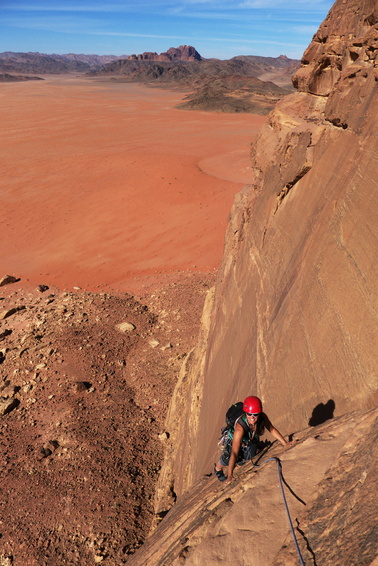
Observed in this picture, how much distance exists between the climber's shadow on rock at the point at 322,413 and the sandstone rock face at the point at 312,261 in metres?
0.03

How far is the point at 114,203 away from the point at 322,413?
65.9 feet

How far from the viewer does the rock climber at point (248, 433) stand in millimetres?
3557

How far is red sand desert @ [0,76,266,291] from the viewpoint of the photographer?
16.4 metres

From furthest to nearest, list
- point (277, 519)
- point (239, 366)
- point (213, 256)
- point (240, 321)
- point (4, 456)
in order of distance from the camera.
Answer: point (213, 256) < point (4, 456) < point (240, 321) < point (239, 366) < point (277, 519)

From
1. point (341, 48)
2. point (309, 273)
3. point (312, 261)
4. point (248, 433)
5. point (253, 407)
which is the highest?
point (341, 48)

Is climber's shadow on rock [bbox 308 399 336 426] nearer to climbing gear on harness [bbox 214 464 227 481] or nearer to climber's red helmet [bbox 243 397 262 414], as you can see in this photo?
climber's red helmet [bbox 243 397 262 414]

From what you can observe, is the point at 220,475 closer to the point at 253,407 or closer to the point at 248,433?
the point at 248,433

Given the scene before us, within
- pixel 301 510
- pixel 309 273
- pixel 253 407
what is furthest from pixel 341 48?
pixel 301 510

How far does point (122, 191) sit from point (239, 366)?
19.8 meters

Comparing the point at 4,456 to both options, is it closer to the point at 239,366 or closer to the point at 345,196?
the point at 239,366

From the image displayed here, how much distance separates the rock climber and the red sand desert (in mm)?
11031

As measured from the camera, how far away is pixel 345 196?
390cm

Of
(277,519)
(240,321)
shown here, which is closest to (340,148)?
(240,321)

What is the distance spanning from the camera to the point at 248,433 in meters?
3.75
